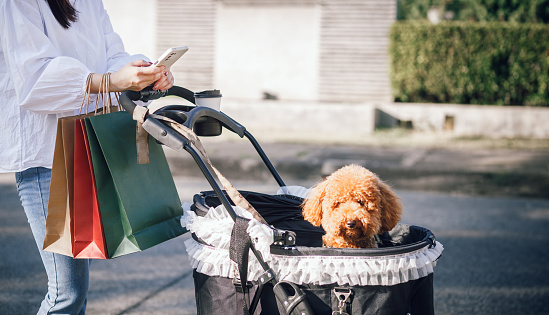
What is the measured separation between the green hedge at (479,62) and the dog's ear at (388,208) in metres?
9.98

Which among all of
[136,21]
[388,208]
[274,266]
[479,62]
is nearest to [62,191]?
[274,266]

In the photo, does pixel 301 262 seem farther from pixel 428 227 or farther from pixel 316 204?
pixel 428 227

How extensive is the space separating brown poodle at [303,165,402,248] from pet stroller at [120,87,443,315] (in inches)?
6.7

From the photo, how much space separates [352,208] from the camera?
2062mm

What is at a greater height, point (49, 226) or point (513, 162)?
point (49, 226)

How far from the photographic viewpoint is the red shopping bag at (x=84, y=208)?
2.02 m

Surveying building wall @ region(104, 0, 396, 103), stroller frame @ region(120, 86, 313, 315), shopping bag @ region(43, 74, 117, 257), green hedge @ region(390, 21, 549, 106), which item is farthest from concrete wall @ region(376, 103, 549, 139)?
shopping bag @ region(43, 74, 117, 257)

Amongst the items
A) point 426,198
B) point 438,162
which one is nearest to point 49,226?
point 426,198

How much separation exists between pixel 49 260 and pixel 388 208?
4.18ft

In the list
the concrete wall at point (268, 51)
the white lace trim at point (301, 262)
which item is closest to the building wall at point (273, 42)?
the concrete wall at point (268, 51)

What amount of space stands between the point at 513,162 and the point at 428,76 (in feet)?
12.1

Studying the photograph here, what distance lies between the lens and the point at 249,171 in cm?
838

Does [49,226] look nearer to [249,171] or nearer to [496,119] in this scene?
[249,171]

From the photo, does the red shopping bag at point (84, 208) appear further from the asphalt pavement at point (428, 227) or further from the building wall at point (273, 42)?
the building wall at point (273, 42)
